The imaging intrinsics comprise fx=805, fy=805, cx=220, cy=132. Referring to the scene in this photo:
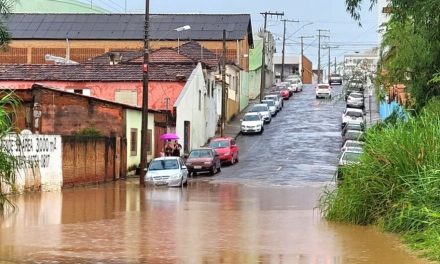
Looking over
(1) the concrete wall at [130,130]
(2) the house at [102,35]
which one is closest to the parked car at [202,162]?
(1) the concrete wall at [130,130]

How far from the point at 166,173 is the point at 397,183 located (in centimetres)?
1867

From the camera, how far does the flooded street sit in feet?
44.7

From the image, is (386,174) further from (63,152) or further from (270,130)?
(270,130)

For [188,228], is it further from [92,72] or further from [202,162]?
[92,72]

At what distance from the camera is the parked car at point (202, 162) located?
42.6 meters

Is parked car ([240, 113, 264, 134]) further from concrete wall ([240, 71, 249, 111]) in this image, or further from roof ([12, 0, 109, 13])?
roof ([12, 0, 109, 13])

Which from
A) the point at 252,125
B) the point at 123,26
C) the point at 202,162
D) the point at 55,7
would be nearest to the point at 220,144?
the point at 202,162

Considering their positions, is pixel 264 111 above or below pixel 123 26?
below

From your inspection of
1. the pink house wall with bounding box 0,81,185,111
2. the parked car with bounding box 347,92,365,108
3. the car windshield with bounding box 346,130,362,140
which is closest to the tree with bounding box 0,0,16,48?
the car windshield with bounding box 346,130,362,140

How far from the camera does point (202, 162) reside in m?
42.6

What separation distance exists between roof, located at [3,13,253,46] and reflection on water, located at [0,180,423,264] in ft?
198

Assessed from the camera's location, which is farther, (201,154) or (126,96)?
(126,96)

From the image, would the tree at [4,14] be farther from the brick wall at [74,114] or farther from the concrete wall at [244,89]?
the concrete wall at [244,89]

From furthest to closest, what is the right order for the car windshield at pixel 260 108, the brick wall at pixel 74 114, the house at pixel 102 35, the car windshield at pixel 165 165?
1. the house at pixel 102 35
2. the car windshield at pixel 260 108
3. the brick wall at pixel 74 114
4. the car windshield at pixel 165 165
